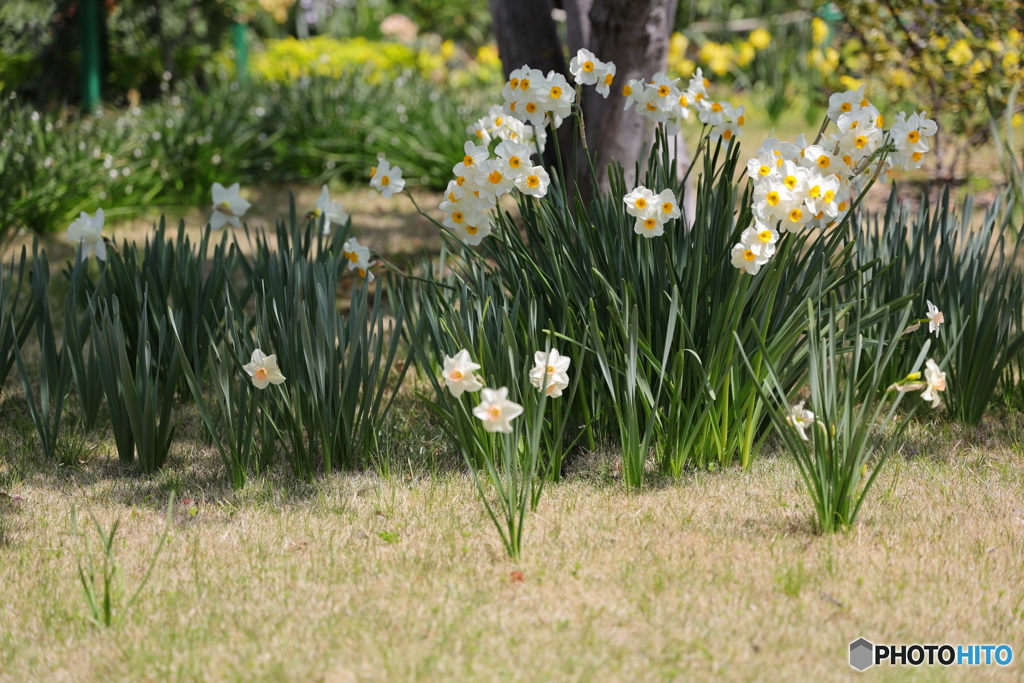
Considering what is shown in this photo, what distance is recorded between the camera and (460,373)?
7.34 feet

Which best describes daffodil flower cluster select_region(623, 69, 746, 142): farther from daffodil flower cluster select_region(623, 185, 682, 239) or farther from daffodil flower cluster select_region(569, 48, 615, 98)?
daffodil flower cluster select_region(623, 185, 682, 239)

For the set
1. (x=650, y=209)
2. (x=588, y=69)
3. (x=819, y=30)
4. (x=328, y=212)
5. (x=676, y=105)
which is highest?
(x=819, y=30)

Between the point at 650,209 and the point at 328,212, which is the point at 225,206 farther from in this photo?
the point at 650,209

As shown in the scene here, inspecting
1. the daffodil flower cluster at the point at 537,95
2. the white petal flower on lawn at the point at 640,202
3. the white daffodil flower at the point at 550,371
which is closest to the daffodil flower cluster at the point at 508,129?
the daffodil flower cluster at the point at 537,95

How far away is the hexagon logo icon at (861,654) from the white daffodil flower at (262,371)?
1587mm

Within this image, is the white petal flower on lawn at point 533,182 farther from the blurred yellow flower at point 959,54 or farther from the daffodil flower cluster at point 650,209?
the blurred yellow flower at point 959,54

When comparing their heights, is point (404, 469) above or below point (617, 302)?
below

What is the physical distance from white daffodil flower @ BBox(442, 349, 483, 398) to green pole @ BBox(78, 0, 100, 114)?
23.6 ft

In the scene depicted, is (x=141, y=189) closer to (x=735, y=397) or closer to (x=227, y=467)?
(x=227, y=467)

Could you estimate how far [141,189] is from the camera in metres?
6.39

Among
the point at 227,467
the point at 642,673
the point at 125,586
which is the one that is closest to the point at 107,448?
the point at 227,467

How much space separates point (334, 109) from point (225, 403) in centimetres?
495

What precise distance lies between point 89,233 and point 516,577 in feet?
6.36

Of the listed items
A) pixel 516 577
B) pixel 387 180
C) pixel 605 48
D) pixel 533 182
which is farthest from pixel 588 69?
pixel 516 577
